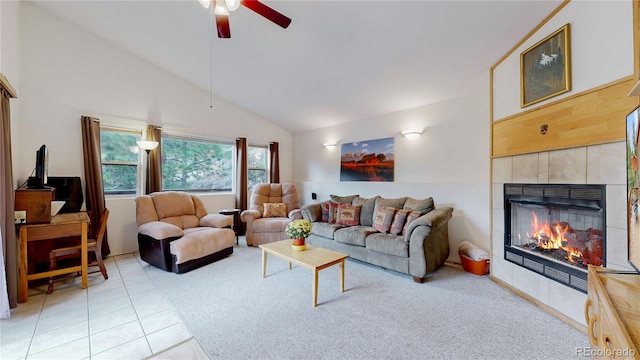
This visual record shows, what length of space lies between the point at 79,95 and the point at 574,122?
5.88 m

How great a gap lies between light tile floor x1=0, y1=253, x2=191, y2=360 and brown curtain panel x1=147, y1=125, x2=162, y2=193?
169 cm

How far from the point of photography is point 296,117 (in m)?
5.38

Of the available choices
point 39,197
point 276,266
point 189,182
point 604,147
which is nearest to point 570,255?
point 604,147

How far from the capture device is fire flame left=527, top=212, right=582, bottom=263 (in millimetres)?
2176

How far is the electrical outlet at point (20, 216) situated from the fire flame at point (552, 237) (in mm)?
5234

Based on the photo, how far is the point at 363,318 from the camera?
7.25ft

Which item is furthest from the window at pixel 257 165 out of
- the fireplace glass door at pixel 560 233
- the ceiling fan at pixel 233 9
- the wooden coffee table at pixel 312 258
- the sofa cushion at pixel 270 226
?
the fireplace glass door at pixel 560 233

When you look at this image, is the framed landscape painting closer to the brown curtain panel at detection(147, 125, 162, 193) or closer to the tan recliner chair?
the tan recliner chair

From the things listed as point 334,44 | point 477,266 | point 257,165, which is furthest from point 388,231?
point 257,165

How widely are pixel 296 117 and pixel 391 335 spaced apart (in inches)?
173

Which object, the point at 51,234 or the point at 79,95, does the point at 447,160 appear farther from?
the point at 79,95

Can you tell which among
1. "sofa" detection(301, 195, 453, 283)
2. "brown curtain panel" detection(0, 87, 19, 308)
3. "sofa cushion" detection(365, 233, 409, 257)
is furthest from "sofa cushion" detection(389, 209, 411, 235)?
"brown curtain panel" detection(0, 87, 19, 308)

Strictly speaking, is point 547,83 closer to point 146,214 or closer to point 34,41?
point 146,214

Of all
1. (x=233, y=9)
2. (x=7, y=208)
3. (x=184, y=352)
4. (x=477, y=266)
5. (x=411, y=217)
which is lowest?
(x=184, y=352)
